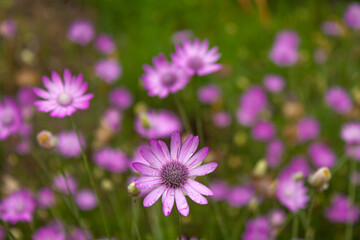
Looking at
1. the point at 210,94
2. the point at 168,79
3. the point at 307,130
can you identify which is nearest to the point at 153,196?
the point at 168,79

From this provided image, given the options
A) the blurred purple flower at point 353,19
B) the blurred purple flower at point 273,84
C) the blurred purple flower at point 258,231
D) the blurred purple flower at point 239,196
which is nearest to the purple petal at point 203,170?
the blurred purple flower at point 258,231

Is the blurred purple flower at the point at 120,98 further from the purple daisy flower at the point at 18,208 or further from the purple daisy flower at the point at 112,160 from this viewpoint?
the purple daisy flower at the point at 18,208

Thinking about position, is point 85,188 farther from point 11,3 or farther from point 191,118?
point 11,3

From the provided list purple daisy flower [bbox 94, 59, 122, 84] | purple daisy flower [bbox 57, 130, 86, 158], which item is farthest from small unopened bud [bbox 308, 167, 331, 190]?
purple daisy flower [bbox 94, 59, 122, 84]

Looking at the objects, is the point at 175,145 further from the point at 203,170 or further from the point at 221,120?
the point at 221,120

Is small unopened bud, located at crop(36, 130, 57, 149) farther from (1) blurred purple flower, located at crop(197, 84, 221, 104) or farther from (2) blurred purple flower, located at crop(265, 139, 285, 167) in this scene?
(1) blurred purple flower, located at crop(197, 84, 221, 104)

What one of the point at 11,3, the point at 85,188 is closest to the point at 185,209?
the point at 85,188
